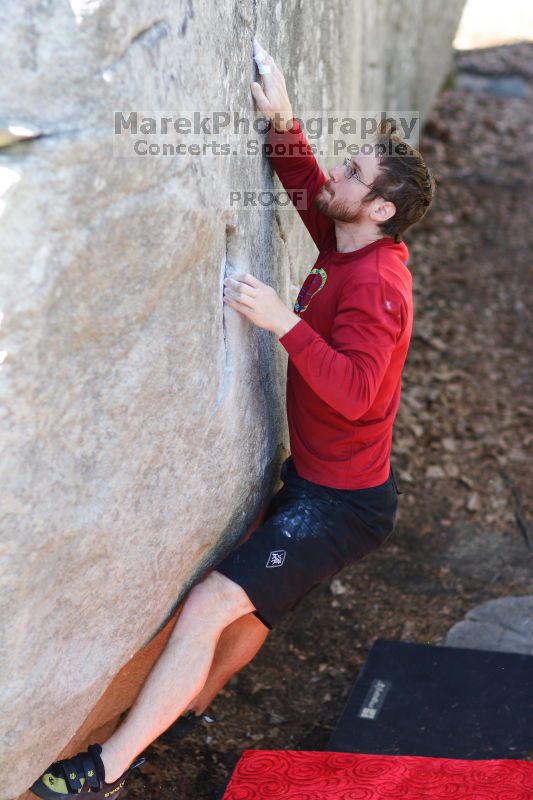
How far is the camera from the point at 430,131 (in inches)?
319

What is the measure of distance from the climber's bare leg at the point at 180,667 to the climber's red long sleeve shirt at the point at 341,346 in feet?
1.56

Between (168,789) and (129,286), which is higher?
(129,286)

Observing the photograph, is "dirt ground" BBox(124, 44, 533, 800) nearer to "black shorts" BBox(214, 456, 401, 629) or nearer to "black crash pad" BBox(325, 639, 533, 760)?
"black crash pad" BBox(325, 639, 533, 760)

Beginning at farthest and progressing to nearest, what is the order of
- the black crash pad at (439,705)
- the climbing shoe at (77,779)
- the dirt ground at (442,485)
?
the dirt ground at (442,485), the black crash pad at (439,705), the climbing shoe at (77,779)

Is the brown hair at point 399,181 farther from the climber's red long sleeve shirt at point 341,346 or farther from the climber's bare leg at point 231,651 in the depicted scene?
the climber's bare leg at point 231,651

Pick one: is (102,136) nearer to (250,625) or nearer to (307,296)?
(307,296)

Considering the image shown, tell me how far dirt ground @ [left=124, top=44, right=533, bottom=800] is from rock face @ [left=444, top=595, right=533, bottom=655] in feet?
0.18

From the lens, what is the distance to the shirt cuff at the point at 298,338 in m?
2.70

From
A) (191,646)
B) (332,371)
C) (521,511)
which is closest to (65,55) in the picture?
(332,371)

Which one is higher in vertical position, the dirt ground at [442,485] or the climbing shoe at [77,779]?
the climbing shoe at [77,779]

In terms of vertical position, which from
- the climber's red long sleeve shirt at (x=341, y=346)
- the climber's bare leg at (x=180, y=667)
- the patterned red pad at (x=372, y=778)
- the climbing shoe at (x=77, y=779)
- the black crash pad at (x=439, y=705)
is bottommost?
the black crash pad at (x=439, y=705)

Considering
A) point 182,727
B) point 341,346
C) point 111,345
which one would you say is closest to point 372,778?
point 182,727

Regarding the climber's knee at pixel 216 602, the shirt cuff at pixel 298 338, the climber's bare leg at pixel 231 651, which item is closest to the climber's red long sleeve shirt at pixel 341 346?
the shirt cuff at pixel 298 338

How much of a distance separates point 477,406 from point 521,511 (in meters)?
0.94
